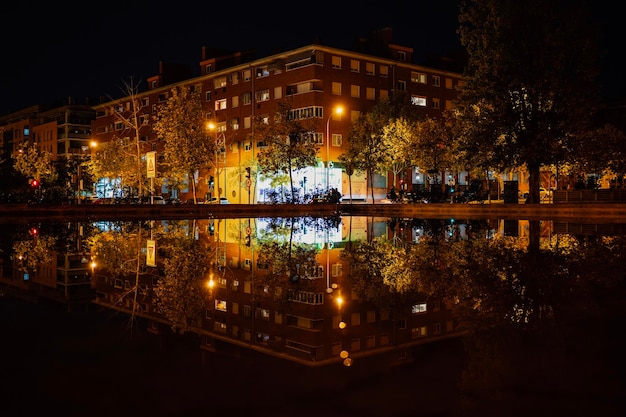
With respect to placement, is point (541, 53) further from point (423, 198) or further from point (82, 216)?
point (82, 216)

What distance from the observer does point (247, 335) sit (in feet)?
22.4

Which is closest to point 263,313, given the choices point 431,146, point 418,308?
point 418,308

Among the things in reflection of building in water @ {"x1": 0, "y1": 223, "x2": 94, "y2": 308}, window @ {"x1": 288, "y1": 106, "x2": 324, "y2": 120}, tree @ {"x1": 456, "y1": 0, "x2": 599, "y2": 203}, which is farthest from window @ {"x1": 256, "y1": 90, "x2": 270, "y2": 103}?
reflection of building in water @ {"x1": 0, "y1": 223, "x2": 94, "y2": 308}

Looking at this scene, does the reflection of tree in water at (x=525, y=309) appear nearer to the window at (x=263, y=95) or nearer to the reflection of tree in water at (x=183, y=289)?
the reflection of tree in water at (x=183, y=289)

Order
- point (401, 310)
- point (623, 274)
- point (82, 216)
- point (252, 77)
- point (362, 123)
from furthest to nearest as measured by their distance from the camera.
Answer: point (252, 77) → point (362, 123) → point (82, 216) → point (623, 274) → point (401, 310)

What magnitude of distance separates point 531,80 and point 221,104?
5367 centimetres

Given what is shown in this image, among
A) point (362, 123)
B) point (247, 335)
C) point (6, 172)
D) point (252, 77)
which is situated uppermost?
point (252, 77)

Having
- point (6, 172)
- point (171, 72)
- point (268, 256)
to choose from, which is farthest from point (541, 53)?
point (171, 72)

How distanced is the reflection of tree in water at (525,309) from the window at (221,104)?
227ft

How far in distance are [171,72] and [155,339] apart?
9758 cm

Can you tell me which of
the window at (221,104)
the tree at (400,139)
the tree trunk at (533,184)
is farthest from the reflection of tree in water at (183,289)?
the window at (221,104)

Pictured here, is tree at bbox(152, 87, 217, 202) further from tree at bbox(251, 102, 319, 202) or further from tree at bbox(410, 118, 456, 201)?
tree at bbox(410, 118, 456, 201)

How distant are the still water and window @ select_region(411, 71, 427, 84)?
236ft

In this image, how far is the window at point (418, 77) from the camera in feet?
273
